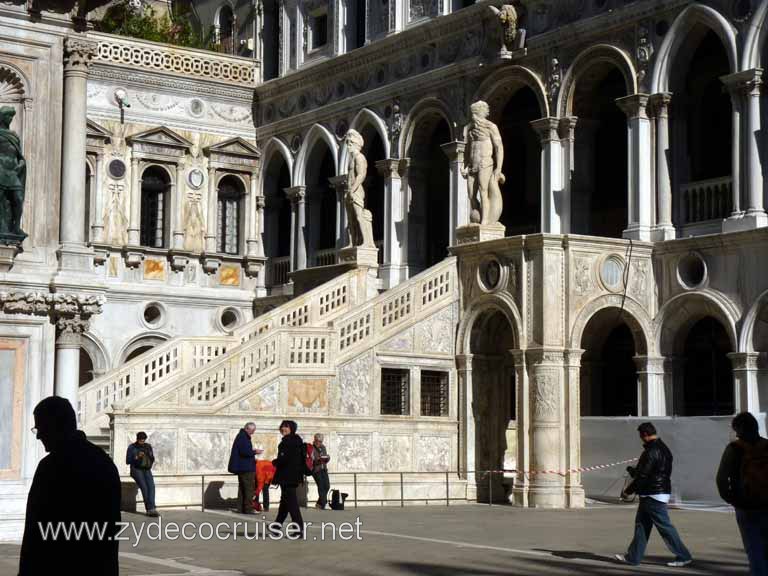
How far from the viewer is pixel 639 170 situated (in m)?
28.3

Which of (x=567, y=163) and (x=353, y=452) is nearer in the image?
(x=353, y=452)

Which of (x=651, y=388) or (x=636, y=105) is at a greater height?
(x=636, y=105)

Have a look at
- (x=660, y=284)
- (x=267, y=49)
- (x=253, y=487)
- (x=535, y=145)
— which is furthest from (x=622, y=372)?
(x=267, y=49)

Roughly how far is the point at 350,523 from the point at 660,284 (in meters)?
8.86

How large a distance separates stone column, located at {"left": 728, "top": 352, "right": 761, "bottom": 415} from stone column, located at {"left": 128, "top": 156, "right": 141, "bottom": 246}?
54.2 ft

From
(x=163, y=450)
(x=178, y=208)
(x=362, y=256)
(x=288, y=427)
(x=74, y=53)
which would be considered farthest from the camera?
(x=178, y=208)

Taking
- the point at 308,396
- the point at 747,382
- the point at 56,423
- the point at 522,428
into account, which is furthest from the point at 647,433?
the point at 308,396

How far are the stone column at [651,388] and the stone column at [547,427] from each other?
178 centimetres

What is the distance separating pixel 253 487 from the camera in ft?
77.6

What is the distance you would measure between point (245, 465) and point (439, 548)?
249 inches

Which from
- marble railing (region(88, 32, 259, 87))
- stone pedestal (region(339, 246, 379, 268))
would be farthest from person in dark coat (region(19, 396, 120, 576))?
marble railing (region(88, 32, 259, 87))

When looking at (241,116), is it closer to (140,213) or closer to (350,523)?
(140,213)

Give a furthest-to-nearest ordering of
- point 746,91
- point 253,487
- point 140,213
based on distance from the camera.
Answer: point 140,213 → point 746,91 → point 253,487

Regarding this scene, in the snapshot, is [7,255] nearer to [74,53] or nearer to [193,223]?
[74,53]
